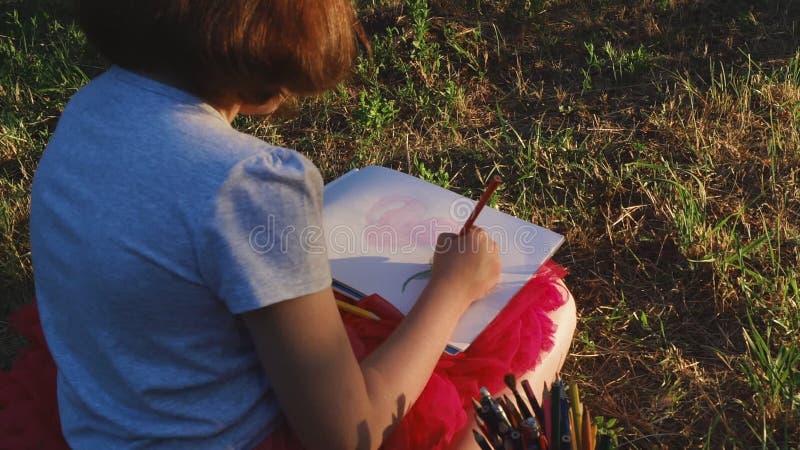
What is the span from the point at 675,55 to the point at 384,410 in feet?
7.05

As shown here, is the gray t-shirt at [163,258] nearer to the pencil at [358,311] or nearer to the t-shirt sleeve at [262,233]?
the t-shirt sleeve at [262,233]

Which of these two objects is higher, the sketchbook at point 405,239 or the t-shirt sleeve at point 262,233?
the t-shirt sleeve at point 262,233

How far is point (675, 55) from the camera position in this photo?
285 cm

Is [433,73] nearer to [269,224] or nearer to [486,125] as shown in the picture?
[486,125]

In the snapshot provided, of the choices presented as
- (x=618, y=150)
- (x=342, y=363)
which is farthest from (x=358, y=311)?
(x=618, y=150)

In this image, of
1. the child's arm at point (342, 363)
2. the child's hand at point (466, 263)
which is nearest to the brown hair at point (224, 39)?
the child's arm at point (342, 363)

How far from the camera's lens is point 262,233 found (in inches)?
37.8

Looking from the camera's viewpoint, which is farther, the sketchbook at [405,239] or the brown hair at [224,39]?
the sketchbook at [405,239]

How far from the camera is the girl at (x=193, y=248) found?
0.96m

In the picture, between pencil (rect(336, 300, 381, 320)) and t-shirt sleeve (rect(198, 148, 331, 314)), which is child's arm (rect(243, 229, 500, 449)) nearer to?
t-shirt sleeve (rect(198, 148, 331, 314))

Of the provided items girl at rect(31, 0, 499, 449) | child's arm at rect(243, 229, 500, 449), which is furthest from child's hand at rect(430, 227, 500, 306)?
girl at rect(31, 0, 499, 449)

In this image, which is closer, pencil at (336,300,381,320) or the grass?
pencil at (336,300,381,320)

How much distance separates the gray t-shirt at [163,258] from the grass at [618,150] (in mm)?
662

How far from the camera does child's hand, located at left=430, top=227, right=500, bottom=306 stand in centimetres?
140
